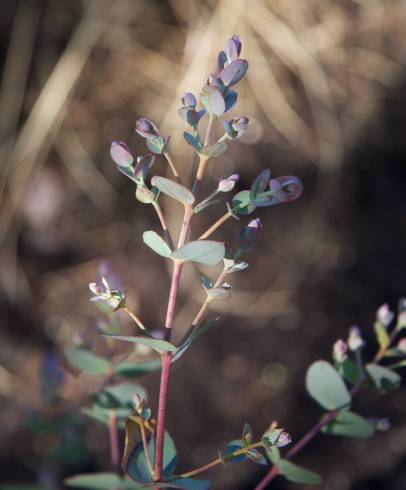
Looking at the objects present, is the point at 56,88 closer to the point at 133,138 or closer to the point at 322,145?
the point at 133,138

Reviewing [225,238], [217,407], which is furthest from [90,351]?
[225,238]

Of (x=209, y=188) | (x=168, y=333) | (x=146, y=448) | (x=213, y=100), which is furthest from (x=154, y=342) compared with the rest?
(x=209, y=188)

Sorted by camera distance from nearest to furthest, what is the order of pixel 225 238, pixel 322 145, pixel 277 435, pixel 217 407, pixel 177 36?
pixel 277 435 → pixel 217 407 → pixel 225 238 → pixel 322 145 → pixel 177 36

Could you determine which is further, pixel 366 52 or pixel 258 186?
pixel 366 52

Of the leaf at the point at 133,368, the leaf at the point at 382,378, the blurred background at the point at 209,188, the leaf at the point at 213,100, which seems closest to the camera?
the leaf at the point at 213,100

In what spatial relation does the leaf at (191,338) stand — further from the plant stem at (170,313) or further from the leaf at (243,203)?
the leaf at (243,203)

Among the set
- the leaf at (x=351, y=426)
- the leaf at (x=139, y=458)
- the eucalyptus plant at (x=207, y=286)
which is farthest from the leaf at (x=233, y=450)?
the leaf at (x=351, y=426)

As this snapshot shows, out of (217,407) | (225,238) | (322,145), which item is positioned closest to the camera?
(217,407)
